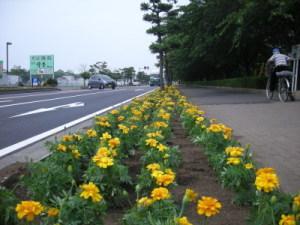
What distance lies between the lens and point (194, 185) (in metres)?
3.81

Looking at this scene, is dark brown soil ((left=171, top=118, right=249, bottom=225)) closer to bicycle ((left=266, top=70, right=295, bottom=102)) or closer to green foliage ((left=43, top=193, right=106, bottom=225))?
green foliage ((left=43, top=193, right=106, bottom=225))

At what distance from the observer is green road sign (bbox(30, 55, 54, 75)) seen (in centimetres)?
6419

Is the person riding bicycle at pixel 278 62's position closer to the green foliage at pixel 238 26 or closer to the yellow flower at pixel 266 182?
the green foliage at pixel 238 26

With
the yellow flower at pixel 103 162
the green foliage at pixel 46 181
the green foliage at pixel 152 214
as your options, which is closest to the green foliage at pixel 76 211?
the green foliage at pixel 152 214

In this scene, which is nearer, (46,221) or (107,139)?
(46,221)

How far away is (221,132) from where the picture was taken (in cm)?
455

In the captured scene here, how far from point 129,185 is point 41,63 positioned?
63013 mm

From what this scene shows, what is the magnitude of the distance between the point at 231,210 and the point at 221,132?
1.48 metres

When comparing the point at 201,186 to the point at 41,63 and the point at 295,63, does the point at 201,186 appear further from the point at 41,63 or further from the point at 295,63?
the point at 41,63

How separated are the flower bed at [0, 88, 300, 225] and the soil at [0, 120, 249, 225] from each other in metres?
0.07

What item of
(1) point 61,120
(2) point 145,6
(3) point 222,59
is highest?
(2) point 145,6

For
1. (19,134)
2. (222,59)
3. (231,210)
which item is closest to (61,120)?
(19,134)

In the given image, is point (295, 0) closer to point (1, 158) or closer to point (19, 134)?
point (19, 134)

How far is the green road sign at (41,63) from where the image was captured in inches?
2527
